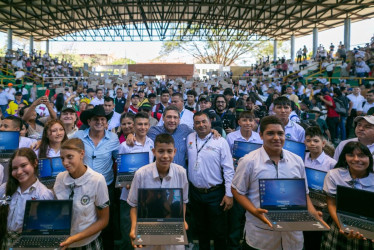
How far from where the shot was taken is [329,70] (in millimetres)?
17672

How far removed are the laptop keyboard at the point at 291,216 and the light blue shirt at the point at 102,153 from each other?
191cm

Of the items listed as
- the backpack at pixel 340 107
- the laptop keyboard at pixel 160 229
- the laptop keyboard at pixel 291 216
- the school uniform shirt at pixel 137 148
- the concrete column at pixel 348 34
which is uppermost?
the concrete column at pixel 348 34

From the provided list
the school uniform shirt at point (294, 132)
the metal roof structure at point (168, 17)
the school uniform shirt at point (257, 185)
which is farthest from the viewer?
the metal roof structure at point (168, 17)

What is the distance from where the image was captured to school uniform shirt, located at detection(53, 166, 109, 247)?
89.1 inches

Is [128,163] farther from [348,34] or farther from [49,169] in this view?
[348,34]

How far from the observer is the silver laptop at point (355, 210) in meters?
2.11

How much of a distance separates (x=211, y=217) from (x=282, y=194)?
1.16 m

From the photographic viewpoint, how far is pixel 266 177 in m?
2.24

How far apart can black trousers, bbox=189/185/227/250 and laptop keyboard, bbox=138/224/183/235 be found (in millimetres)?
926

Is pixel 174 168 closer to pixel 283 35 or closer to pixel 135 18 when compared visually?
pixel 135 18

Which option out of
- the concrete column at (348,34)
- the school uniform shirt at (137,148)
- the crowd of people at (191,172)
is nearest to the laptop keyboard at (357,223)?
the crowd of people at (191,172)

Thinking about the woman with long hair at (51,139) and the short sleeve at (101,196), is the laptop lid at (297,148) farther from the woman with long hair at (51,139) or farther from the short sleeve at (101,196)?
the woman with long hair at (51,139)

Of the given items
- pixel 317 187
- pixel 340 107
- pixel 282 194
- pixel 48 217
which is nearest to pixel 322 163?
pixel 317 187

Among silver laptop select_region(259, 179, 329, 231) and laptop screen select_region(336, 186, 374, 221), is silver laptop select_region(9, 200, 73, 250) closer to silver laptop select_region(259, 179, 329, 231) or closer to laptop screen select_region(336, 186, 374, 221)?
silver laptop select_region(259, 179, 329, 231)
